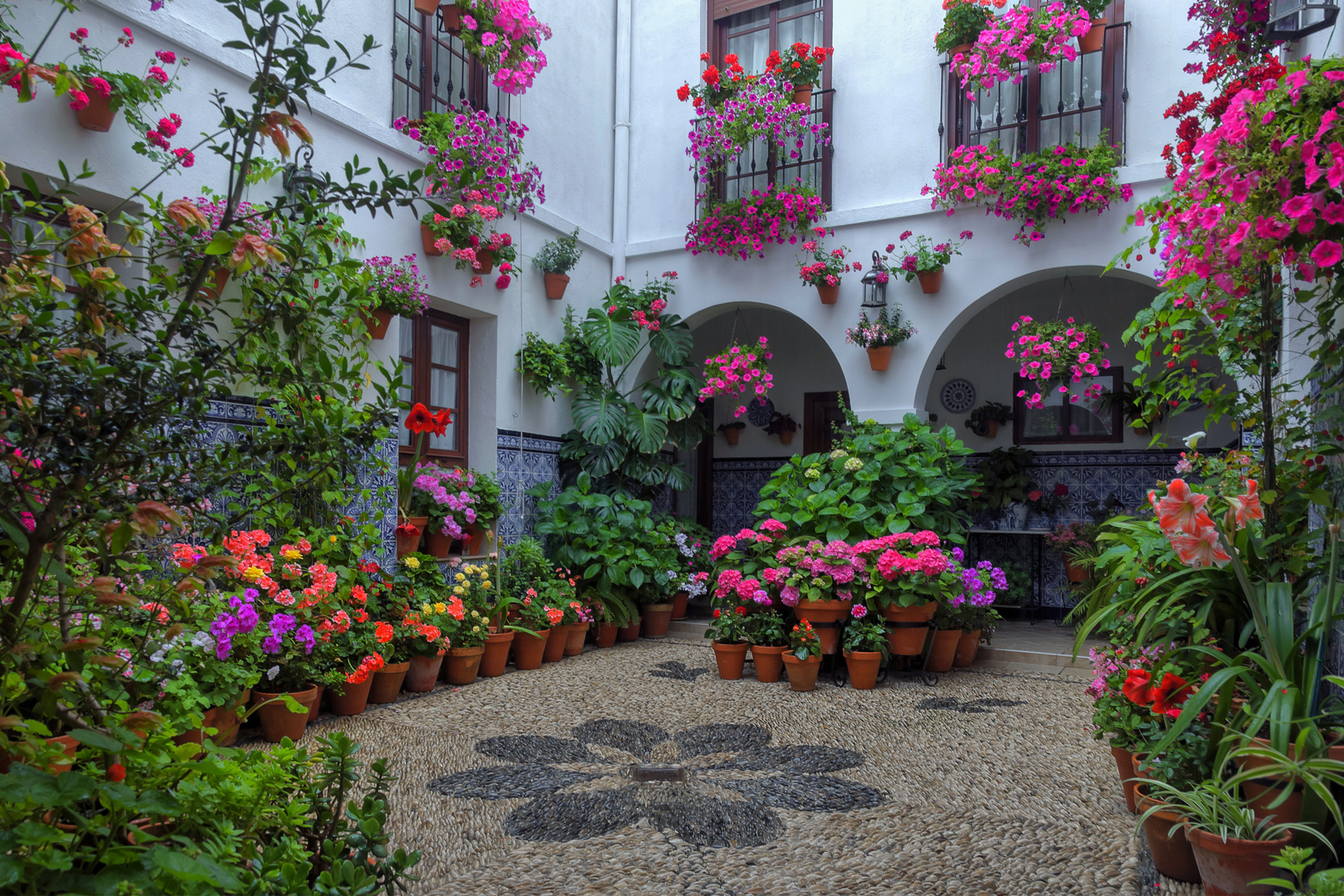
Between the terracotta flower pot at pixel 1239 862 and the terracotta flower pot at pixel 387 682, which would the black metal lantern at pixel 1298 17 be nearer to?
the terracotta flower pot at pixel 1239 862

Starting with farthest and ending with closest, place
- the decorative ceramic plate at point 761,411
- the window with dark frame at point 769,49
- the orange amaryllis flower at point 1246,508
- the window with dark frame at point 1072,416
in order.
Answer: the decorative ceramic plate at point 761,411, the window with dark frame at point 1072,416, the window with dark frame at point 769,49, the orange amaryllis flower at point 1246,508

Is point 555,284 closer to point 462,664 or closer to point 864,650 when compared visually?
point 462,664

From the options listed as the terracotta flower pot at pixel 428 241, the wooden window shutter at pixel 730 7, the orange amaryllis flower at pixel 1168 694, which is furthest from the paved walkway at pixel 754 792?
the wooden window shutter at pixel 730 7

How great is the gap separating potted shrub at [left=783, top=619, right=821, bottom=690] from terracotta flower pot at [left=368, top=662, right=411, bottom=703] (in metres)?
2.00

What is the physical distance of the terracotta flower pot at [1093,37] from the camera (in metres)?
5.51

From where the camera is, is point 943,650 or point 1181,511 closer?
point 1181,511

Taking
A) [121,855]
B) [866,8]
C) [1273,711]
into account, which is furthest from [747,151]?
[121,855]

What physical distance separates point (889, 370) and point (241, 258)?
5.28 meters

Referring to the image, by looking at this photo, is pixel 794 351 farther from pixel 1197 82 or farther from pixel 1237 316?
pixel 1237 316

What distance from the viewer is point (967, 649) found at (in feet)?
17.4

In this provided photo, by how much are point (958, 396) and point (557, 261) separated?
388 centimetres

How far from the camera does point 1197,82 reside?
17.7 feet

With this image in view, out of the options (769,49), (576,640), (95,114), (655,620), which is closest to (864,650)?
(576,640)

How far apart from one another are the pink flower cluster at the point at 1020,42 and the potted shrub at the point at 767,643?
12.0ft
